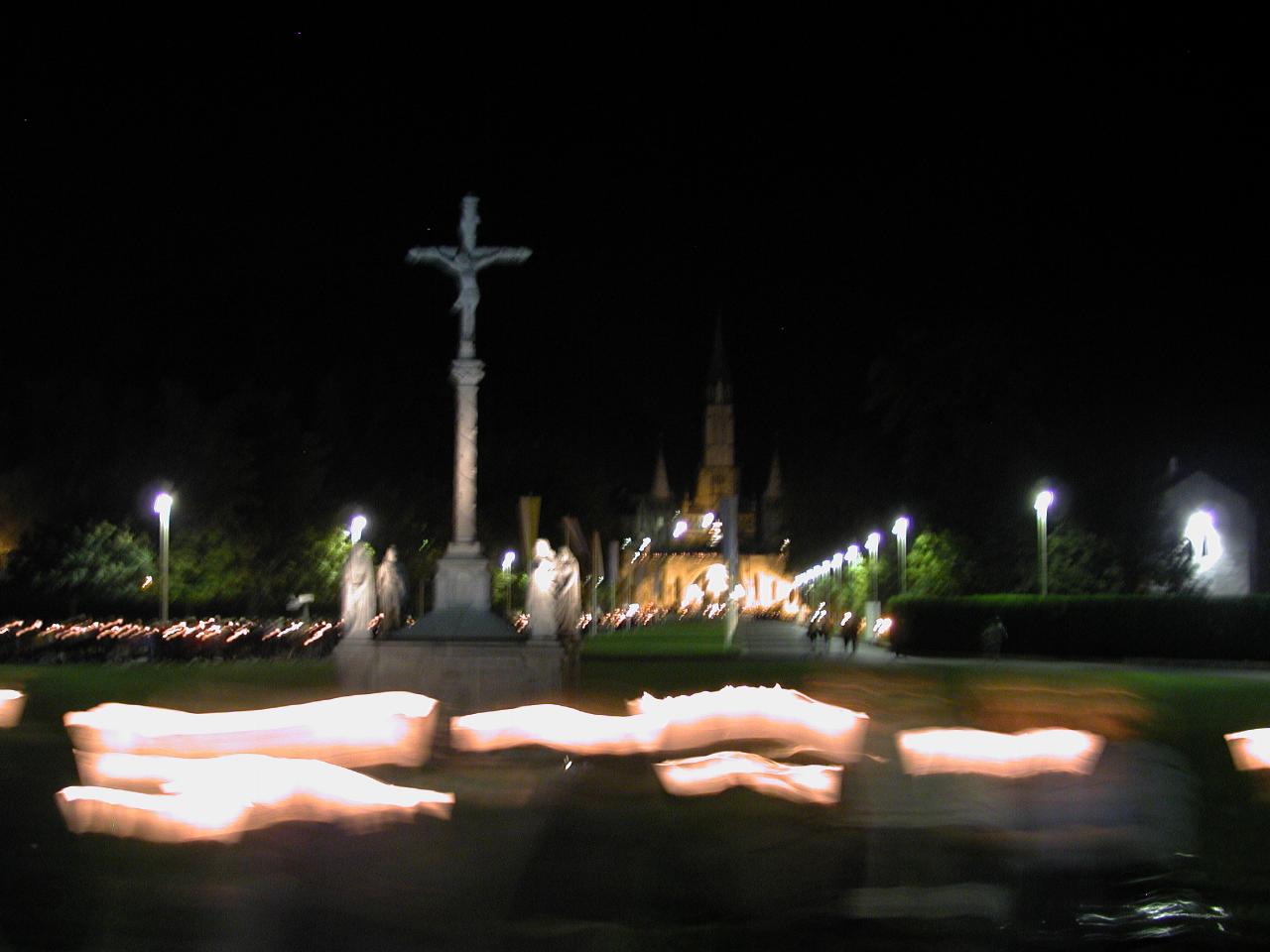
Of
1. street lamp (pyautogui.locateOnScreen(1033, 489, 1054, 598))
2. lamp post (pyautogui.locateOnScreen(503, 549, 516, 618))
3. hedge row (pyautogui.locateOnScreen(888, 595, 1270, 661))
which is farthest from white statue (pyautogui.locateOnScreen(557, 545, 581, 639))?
lamp post (pyautogui.locateOnScreen(503, 549, 516, 618))

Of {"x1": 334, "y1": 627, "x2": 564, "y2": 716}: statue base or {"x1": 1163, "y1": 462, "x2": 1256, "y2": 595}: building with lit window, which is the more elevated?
{"x1": 1163, "y1": 462, "x2": 1256, "y2": 595}: building with lit window

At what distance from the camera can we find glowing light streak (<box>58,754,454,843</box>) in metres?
10.8

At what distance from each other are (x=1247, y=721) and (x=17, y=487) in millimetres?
53248

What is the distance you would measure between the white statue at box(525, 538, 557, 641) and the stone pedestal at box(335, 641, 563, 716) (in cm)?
94

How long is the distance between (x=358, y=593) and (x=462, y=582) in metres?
2.10

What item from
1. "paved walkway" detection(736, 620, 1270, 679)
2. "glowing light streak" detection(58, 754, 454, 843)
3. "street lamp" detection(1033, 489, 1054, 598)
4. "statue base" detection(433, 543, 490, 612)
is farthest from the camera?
"street lamp" detection(1033, 489, 1054, 598)

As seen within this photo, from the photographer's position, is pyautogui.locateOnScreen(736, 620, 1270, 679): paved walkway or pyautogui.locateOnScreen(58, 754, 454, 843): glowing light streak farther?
pyautogui.locateOnScreen(736, 620, 1270, 679): paved walkway

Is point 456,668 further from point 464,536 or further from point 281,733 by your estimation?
point 281,733

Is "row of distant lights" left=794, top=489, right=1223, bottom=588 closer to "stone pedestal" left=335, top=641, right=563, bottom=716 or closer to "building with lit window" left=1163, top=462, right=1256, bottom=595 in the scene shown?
"building with lit window" left=1163, top=462, right=1256, bottom=595

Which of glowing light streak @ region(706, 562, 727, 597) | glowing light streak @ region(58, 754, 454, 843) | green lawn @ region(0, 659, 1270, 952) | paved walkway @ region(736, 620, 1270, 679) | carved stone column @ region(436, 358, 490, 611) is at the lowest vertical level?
green lawn @ region(0, 659, 1270, 952)

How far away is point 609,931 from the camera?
8.05 m

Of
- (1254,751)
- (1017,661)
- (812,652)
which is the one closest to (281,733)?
(1254,751)

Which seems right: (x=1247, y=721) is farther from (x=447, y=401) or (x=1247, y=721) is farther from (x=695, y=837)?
(x=447, y=401)

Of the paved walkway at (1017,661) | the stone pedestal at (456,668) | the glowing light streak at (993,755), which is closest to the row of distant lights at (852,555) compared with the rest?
the paved walkway at (1017,661)
